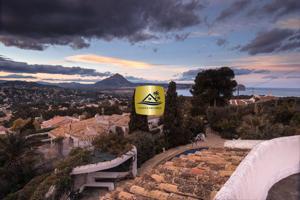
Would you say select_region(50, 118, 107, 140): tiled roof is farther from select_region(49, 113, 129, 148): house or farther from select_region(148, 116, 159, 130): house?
select_region(148, 116, 159, 130): house

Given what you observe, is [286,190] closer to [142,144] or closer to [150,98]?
[150,98]

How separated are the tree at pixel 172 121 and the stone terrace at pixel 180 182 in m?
17.3

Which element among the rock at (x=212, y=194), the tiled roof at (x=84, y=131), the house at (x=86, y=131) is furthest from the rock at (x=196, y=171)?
the tiled roof at (x=84, y=131)

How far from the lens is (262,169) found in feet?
12.0

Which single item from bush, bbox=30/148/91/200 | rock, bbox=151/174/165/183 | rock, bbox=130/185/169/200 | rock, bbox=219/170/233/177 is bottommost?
bush, bbox=30/148/91/200

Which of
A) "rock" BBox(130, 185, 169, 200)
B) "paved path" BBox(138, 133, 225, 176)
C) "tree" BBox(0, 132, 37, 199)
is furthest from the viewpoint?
"paved path" BBox(138, 133, 225, 176)

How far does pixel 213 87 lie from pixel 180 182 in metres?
30.0

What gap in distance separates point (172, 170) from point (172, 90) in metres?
18.1

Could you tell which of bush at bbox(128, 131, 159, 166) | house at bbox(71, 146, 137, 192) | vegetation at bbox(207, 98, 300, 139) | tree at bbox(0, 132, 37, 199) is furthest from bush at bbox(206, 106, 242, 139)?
tree at bbox(0, 132, 37, 199)

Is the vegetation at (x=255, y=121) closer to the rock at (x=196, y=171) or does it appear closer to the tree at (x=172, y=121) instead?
the tree at (x=172, y=121)

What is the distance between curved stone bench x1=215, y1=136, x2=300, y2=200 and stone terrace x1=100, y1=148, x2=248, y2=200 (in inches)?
Answer: 24.6

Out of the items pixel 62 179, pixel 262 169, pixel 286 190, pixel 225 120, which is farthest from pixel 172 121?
pixel 262 169

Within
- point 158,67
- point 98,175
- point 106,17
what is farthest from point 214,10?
point 158,67

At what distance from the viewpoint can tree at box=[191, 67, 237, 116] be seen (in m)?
32.4
